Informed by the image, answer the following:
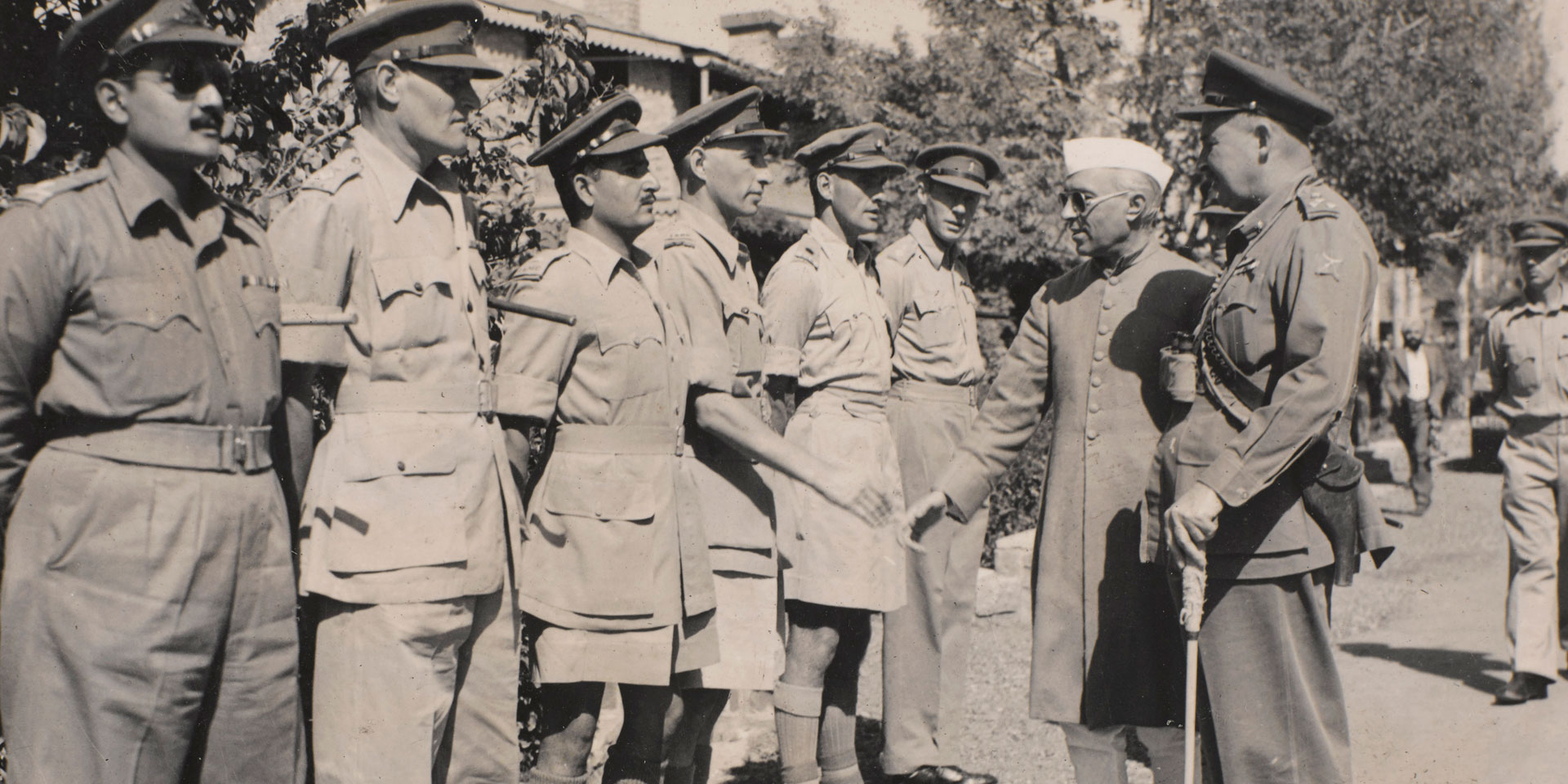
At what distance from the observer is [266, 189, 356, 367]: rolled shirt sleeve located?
9.80ft

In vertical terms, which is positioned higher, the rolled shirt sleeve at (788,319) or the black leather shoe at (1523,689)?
the rolled shirt sleeve at (788,319)

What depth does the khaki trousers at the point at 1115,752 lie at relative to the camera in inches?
160

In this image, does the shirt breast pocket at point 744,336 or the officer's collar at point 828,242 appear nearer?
the shirt breast pocket at point 744,336

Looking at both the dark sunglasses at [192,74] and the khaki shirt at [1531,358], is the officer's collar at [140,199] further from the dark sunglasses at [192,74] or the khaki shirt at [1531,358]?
the khaki shirt at [1531,358]

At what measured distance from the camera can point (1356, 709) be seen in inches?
262

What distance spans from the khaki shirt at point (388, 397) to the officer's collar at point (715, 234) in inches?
43.7

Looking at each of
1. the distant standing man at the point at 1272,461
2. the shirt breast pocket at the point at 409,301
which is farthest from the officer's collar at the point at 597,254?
the distant standing man at the point at 1272,461

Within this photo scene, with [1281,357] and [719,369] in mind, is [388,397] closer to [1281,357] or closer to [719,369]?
[719,369]

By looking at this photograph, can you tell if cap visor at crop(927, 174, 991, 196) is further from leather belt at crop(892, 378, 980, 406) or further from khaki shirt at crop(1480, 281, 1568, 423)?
khaki shirt at crop(1480, 281, 1568, 423)

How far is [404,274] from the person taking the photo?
3146 millimetres

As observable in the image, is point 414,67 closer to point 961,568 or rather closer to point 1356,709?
point 961,568

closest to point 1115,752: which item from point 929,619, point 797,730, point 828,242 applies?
point 797,730

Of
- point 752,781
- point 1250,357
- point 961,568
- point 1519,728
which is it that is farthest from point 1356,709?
point 1250,357

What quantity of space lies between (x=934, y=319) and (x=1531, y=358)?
389 cm
